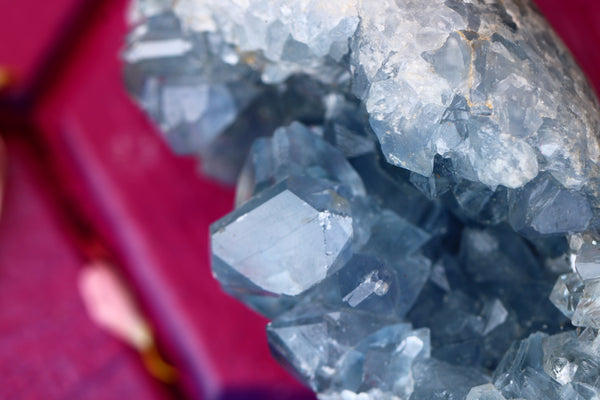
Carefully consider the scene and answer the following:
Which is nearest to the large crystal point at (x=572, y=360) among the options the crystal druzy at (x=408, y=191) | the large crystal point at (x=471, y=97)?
the crystal druzy at (x=408, y=191)

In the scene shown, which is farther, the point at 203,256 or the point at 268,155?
the point at 203,256

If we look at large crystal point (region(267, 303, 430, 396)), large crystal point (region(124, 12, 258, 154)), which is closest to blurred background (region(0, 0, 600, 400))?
large crystal point (region(124, 12, 258, 154))

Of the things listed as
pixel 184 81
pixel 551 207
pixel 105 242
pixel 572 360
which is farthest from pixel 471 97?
pixel 105 242

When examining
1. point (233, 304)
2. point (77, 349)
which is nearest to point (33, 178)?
point (77, 349)

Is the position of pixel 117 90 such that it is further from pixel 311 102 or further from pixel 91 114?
pixel 311 102

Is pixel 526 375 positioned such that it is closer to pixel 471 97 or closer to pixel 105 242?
pixel 471 97

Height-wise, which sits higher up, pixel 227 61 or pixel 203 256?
pixel 227 61

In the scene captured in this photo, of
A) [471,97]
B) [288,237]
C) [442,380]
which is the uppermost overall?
[471,97]

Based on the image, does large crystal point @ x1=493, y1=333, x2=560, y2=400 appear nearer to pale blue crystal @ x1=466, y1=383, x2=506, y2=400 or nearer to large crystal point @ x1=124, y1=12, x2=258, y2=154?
pale blue crystal @ x1=466, y1=383, x2=506, y2=400
